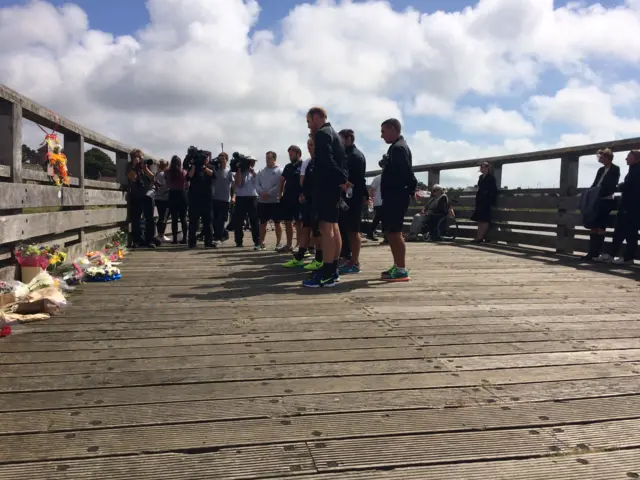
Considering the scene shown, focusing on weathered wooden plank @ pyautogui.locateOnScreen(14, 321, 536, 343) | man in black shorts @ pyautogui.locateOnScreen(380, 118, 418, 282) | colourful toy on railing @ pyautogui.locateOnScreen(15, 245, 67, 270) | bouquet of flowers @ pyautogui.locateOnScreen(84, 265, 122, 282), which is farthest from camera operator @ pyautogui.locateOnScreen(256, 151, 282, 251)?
weathered wooden plank @ pyautogui.locateOnScreen(14, 321, 536, 343)

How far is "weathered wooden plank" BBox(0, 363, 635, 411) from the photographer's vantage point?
2438mm

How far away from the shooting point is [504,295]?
5.11 metres

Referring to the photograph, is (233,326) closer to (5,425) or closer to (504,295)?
(5,425)

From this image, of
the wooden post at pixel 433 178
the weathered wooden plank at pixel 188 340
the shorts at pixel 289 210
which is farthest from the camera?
the wooden post at pixel 433 178

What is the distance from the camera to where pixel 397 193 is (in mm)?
5922

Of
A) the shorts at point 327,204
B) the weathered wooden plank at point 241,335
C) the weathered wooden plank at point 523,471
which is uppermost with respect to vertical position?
the shorts at point 327,204

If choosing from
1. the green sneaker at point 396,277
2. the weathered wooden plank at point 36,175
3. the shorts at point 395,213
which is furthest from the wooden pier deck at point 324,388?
the weathered wooden plank at point 36,175

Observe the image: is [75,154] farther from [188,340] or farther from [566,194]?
[566,194]

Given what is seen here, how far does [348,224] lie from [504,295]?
7.11 ft

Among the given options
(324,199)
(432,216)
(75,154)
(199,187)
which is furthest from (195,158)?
(432,216)

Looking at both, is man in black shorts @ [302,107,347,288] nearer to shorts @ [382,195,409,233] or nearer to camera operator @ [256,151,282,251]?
shorts @ [382,195,409,233]

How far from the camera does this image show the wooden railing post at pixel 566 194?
8.23 metres

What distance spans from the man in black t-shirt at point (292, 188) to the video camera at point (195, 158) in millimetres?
1546

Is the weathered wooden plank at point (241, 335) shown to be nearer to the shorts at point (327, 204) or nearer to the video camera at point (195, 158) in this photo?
the shorts at point (327, 204)
